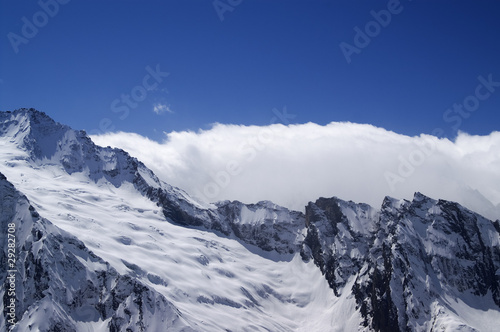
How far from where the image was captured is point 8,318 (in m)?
198

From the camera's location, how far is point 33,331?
628 ft

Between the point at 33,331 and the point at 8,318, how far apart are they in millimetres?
15854

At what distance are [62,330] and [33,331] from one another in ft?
40.3

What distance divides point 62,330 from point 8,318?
23.5 m

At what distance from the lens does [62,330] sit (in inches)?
7859
